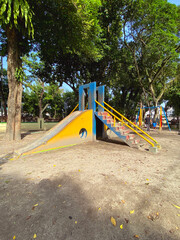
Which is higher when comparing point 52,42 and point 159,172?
point 52,42

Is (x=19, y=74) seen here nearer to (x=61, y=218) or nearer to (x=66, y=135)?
(x=66, y=135)

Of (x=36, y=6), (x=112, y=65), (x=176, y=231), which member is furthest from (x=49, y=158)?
(x=112, y=65)

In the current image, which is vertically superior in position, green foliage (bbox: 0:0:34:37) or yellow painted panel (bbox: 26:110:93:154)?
green foliage (bbox: 0:0:34:37)

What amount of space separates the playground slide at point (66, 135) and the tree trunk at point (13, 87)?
10.1 feet

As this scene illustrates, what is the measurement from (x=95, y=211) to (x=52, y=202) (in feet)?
2.69

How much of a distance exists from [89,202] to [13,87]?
796cm

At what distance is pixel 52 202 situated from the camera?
8.09ft

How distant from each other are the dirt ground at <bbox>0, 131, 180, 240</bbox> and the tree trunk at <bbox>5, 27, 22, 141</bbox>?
460 centimetres

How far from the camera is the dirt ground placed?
73.9 inches

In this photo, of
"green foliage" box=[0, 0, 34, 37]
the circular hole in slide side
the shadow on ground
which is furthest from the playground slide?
"green foliage" box=[0, 0, 34, 37]

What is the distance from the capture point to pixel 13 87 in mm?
7977

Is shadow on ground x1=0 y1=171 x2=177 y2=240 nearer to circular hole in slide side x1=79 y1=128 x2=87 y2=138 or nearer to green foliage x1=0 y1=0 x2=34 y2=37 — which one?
circular hole in slide side x1=79 y1=128 x2=87 y2=138

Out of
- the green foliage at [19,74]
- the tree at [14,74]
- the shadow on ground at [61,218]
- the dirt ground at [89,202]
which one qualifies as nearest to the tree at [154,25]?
the tree at [14,74]

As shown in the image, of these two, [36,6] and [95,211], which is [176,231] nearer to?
[95,211]
